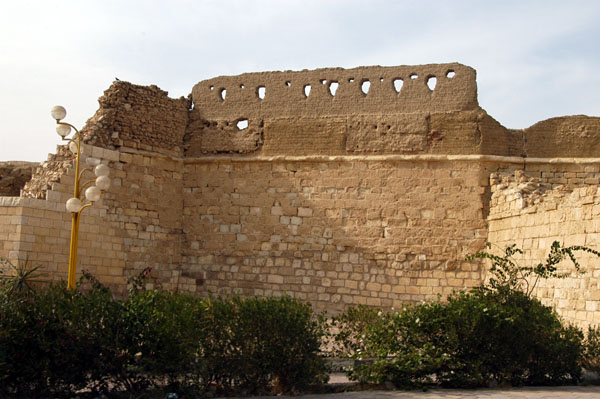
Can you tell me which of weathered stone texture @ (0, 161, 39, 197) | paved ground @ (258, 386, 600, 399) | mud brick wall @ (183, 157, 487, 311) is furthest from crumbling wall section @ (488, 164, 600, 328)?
weathered stone texture @ (0, 161, 39, 197)

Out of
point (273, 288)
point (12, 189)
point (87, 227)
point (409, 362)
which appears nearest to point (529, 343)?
point (409, 362)

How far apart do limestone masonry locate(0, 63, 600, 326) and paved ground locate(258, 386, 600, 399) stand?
462 cm

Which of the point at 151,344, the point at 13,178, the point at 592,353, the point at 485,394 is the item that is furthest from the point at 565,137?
the point at 13,178

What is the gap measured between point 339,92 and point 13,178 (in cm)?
687

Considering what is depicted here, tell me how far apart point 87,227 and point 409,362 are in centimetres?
706

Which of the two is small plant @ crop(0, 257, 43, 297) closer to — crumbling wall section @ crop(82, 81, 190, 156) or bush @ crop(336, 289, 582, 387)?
crumbling wall section @ crop(82, 81, 190, 156)

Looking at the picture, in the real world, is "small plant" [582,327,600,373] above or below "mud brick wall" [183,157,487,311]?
below

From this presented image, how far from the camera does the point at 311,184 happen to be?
43.3 ft

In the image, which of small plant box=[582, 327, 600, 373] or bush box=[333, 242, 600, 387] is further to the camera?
small plant box=[582, 327, 600, 373]

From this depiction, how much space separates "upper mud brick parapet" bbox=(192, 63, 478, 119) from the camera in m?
12.8

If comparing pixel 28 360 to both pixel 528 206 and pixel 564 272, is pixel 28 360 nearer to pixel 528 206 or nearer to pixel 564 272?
pixel 564 272

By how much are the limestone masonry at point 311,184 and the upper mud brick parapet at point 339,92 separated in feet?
0.08

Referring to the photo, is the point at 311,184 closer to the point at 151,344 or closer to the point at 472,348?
the point at 472,348

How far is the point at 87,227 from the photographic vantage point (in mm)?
12164
